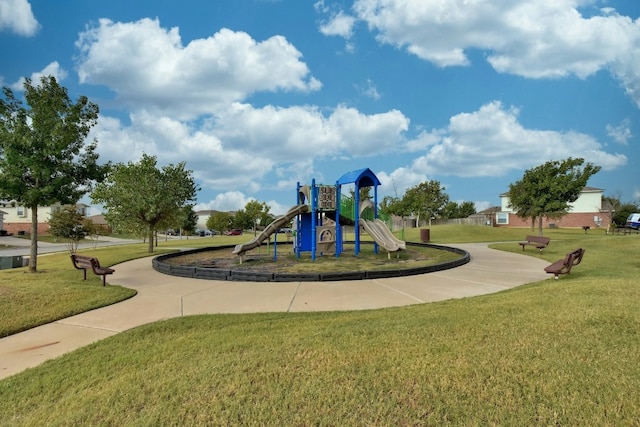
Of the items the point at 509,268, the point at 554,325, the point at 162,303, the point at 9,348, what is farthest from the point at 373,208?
the point at 9,348

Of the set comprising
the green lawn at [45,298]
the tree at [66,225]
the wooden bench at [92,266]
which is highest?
the tree at [66,225]

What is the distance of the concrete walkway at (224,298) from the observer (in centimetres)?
542

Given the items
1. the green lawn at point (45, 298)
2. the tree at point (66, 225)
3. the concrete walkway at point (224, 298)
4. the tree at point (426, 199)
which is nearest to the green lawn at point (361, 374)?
the concrete walkway at point (224, 298)

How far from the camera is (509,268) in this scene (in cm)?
1273

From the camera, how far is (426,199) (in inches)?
2484

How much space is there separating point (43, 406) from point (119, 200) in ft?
69.2

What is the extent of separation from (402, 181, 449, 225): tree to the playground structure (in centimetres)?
4306

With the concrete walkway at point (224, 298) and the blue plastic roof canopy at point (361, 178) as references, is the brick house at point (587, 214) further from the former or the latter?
the concrete walkway at point (224, 298)

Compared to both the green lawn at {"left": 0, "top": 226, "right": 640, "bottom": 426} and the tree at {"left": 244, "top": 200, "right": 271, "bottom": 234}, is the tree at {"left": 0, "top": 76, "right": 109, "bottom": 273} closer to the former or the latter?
the green lawn at {"left": 0, "top": 226, "right": 640, "bottom": 426}

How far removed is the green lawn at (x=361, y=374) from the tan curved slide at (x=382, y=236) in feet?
32.3

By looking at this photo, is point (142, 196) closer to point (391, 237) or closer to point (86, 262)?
point (86, 262)

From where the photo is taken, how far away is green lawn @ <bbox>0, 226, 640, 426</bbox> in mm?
2980

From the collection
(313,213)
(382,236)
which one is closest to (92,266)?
(313,213)

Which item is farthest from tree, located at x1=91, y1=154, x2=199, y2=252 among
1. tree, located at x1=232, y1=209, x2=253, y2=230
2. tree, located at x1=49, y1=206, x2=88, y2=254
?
tree, located at x1=232, y1=209, x2=253, y2=230
